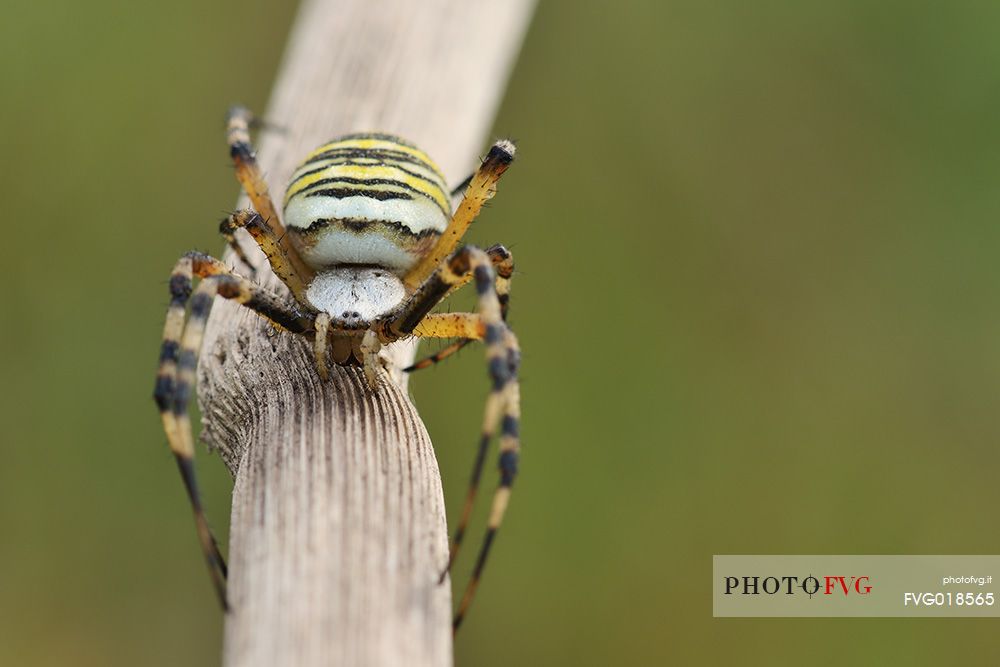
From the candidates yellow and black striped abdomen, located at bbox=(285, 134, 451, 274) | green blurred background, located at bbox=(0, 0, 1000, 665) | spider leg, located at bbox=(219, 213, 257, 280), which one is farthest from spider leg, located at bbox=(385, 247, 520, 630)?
green blurred background, located at bbox=(0, 0, 1000, 665)

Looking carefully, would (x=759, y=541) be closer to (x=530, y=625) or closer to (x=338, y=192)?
(x=530, y=625)

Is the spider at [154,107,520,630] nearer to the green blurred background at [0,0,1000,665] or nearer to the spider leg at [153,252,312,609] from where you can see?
the spider leg at [153,252,312,609]

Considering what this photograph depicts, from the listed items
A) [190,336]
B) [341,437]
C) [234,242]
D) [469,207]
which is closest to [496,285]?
[469,207]

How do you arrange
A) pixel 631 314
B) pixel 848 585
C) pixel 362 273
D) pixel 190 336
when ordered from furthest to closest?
pixel 631 314 < pixel 848 585 < pixel 362 273 < pixel 190 336

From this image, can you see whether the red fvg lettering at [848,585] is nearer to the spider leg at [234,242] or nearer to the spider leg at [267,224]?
the spider leg at [267,224]

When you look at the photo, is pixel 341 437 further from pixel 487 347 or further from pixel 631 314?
pixel 631 314

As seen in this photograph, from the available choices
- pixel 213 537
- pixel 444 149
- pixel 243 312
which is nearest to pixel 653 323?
pixel 444 149
